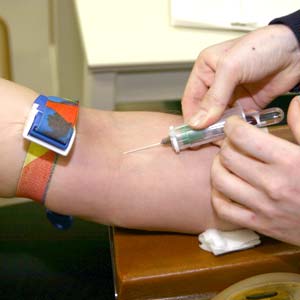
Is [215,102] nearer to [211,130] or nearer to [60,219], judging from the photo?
[211,130]

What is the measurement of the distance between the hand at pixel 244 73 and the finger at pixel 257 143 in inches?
4.1

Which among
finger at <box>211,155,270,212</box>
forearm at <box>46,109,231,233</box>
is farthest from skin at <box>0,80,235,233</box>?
finger at <box>211,155,270,212</box>

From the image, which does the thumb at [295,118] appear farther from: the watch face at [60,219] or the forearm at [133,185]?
the watch face at [60,219]

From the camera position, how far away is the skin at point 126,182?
2.65ft

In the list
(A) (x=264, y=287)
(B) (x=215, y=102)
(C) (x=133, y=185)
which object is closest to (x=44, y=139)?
(C) (x=133, y=185)

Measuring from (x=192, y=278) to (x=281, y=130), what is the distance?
14.5 inches

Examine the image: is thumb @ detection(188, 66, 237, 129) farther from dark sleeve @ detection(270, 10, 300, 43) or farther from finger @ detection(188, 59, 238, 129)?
dark sleeve @ detection(270, 10, 300, 43)

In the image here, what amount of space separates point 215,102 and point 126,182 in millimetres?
210

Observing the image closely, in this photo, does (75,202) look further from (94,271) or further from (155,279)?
(94,271)

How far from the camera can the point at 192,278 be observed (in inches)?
31.7

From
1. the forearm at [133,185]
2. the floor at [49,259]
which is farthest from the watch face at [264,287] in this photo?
the floor at [49,259]

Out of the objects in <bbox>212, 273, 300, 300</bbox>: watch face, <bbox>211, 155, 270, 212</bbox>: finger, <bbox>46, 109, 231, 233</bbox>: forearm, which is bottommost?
<bbox>212, 273, 300, 300</bbox>: watch face

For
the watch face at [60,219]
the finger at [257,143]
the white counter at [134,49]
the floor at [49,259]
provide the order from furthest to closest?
the white counter at [134,49] → the floor at [49,259] → the watch face at [60,219] → the finger at [257,143]

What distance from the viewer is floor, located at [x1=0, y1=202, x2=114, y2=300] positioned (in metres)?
1.03
